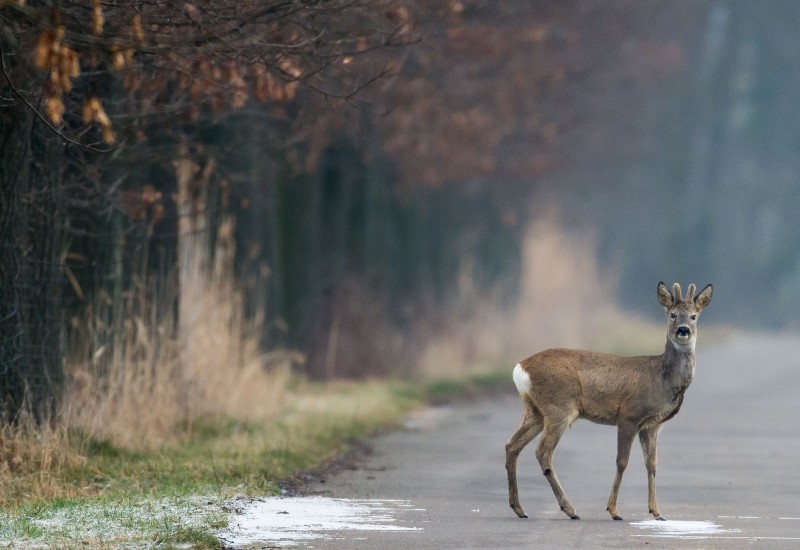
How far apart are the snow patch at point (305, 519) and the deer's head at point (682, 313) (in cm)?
244

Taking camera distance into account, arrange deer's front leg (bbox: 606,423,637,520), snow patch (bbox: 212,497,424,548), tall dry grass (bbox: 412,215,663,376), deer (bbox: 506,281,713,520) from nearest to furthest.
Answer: snow patch (bbox: 212,497,424,548) < deer's front leg (bbox: 606,423,637,520) < deer (bbox: 506,281,713,520) < tall dry grass (bbox: 412,215,663,376)

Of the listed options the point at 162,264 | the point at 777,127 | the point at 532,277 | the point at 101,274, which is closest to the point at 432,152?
the point at 532,277

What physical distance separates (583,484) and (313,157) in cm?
991

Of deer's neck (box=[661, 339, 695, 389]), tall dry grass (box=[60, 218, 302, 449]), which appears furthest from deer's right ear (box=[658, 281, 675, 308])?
tall dry grass (box=[60, 218, 302, 449])

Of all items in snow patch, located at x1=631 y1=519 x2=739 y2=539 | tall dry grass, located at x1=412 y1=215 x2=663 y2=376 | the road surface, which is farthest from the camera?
tall dry grass, located at x1=412 y1=215 x2=663 y2=376

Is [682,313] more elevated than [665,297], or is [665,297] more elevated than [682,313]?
[665,297]

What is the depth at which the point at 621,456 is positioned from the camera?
45.5 feet

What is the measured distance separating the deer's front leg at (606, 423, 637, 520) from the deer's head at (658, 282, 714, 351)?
784 millimetres

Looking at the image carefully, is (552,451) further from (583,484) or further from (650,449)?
(583,484)

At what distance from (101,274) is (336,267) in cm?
1249

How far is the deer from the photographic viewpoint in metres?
14.0

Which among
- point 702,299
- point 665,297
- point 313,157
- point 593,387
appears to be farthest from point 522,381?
point 313,157

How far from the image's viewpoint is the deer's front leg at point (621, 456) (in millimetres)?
13688

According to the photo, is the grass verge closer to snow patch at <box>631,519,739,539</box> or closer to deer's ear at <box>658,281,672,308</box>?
snow patch at <box>631,519,739,539</box>
